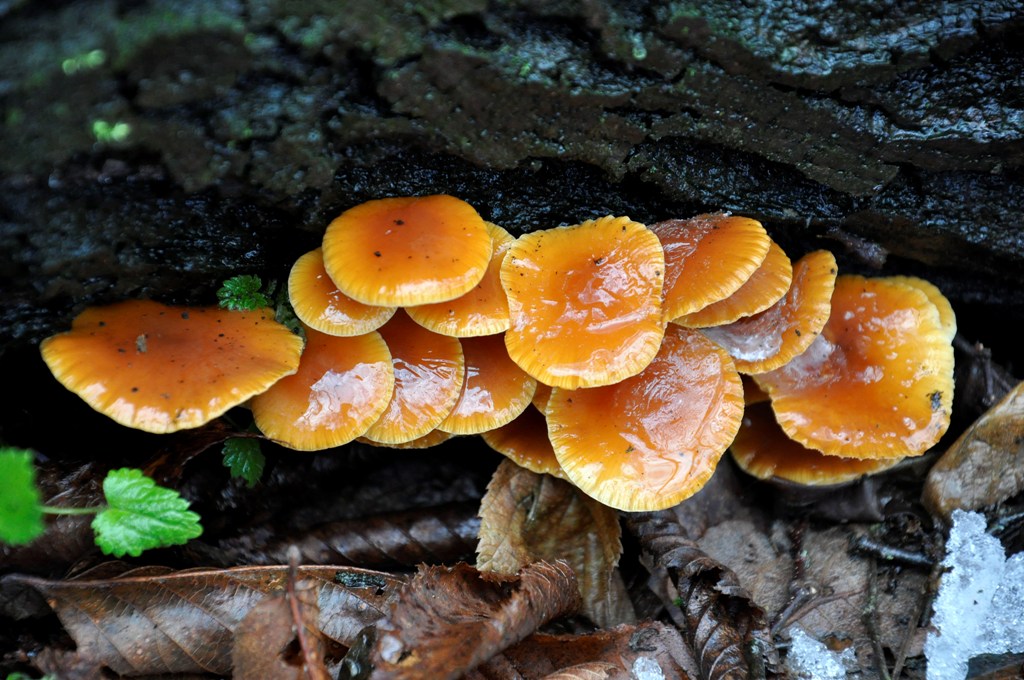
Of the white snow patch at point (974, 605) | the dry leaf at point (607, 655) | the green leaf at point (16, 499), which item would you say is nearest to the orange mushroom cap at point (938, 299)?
the white snow patch at point (974, 605)

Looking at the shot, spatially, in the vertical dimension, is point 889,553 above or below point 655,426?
below

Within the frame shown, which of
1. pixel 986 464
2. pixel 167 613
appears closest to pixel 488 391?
pixel 167 613

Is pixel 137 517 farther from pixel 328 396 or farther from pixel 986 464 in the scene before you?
pixel 986 464

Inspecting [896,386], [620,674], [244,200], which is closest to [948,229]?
[896,386]

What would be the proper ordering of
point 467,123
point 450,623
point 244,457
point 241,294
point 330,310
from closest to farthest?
point 450,623 < point 467,123 < point 330,310 < point 241,294 < point 244,457

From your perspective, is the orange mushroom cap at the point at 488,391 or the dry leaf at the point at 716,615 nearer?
the dry leaf at the point at 716,615

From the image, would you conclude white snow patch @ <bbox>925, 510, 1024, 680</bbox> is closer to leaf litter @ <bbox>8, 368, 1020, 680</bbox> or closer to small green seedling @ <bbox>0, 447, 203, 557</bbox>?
leaf litter @ <bbox>8, 368, 1020, 680</bbox>

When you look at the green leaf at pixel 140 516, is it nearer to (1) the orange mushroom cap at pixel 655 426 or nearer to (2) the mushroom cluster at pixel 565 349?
(2) the mushroom cluster at pixel 565 349

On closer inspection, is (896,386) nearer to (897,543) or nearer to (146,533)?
(897,543)
